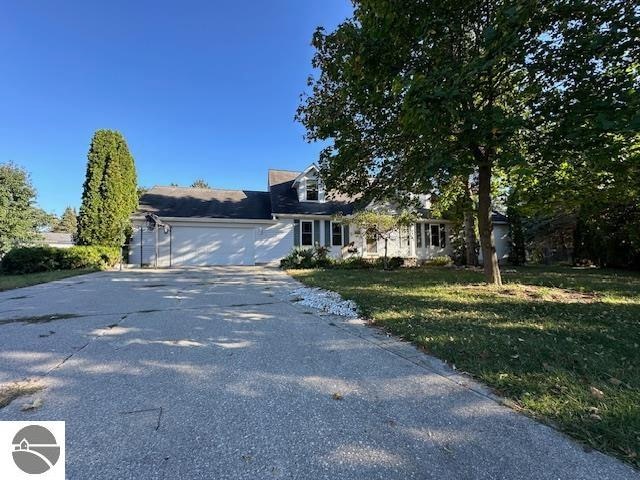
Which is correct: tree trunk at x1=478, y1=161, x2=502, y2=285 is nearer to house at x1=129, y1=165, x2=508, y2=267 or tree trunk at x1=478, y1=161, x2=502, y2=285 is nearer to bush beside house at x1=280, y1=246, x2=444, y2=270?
bush beside house at x1=280, y1=246, x2=444, y2=270

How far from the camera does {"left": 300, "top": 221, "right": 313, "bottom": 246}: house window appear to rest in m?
19.2

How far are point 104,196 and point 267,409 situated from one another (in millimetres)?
17906

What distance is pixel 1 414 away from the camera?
2.54 meters

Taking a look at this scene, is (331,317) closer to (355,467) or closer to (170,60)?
(355,467)

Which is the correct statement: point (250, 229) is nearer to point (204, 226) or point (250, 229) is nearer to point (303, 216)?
point (204, 226)

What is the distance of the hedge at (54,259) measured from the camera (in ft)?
45.0

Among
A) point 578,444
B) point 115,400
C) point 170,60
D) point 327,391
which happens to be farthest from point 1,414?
point 170,60

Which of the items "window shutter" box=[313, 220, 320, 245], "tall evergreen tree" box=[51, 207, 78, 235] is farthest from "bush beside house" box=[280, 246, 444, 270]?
"tall evergreen tree" box=[51, 207, 78, 235]

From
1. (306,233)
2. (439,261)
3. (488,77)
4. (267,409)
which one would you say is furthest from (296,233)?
(267,409)

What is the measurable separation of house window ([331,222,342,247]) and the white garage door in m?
4.68

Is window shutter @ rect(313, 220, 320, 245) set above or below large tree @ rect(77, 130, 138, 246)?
below

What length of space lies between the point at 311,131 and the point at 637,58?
789 centimetres

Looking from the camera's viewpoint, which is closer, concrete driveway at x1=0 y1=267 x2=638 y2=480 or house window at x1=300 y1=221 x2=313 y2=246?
concrete driveway at x1=0 y1=267 x2=638 y2=480

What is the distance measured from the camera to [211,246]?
1866 centimetres
